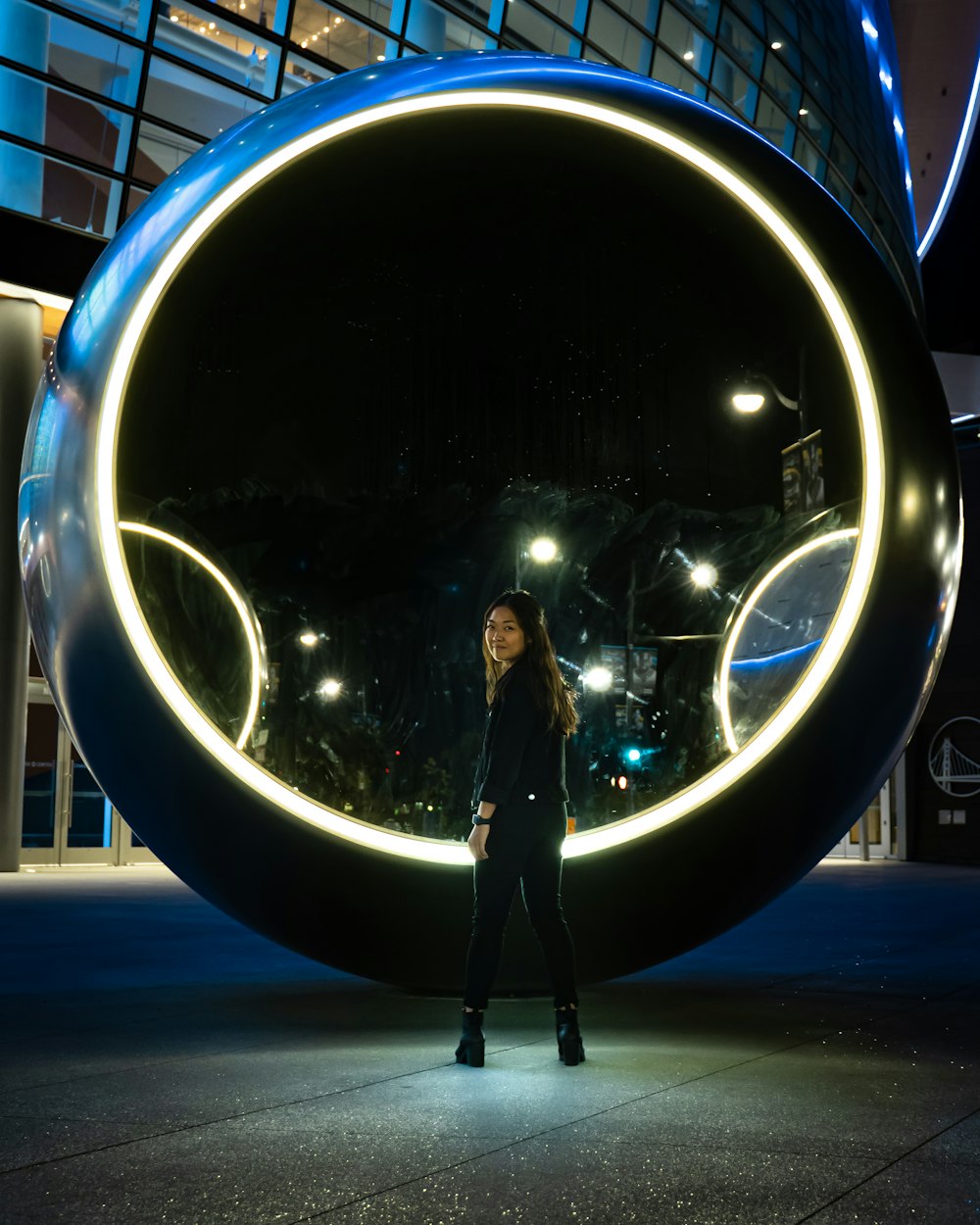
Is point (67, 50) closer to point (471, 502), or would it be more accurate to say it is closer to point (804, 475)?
point (471, 502)

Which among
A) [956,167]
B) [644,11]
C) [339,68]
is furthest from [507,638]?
[956,167]

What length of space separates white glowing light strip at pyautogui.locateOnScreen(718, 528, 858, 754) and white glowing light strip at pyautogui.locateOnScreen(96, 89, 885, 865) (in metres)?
0.13

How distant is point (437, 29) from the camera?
745 inches

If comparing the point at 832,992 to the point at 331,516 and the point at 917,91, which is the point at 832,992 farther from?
the point at 917,91

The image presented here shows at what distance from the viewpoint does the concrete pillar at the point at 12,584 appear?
54.6ft

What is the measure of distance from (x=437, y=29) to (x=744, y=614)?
54.0ft

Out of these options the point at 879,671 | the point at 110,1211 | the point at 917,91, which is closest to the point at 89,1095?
the point at 110,1211

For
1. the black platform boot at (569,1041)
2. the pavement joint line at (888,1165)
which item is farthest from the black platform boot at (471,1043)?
the pavement joint line at (888,1165)

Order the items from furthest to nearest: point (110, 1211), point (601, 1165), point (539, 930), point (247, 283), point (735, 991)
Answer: point (735, 991) → point (247, 283) → point (539, 930) → point (601, 1165) → point (110, 1211)

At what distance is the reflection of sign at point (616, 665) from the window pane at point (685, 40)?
60.9 feet

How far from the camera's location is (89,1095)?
320 cm

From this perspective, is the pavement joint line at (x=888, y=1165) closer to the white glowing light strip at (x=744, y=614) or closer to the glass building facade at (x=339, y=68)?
the white glowing light strip at (x=744, y=614)

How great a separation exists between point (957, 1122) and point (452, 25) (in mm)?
18741

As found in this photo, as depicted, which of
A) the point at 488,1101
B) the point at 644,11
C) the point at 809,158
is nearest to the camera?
the point at 488,1101
